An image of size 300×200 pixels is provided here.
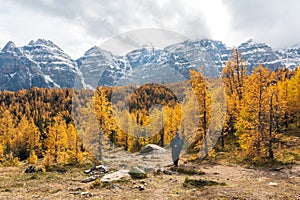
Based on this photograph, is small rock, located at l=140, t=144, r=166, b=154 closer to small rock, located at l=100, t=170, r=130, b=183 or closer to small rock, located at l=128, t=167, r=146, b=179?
small rock, located at l=128, t=167, r=146, b=179

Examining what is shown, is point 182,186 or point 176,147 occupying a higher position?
point 176,147

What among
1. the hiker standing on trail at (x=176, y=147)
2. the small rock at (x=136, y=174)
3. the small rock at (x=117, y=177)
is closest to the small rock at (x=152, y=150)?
the hiker standing on trail at (x=176, y=147)

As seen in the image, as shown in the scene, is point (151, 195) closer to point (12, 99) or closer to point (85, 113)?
point (85, 113)

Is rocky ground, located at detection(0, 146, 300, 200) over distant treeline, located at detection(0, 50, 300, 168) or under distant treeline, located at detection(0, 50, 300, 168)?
under

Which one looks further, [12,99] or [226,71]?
[12,99]

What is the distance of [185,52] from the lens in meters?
Answer: 22.0

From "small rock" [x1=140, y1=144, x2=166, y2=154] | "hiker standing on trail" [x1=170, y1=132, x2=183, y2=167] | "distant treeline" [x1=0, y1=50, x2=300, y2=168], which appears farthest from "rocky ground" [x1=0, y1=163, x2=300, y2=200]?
"small rock" [x1=140, y1=144, x2=166, y2=154]

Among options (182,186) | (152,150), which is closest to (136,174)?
(182,186)

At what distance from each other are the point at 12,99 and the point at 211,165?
182925 mm

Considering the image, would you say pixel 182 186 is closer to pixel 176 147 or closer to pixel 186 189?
pixel 186 189

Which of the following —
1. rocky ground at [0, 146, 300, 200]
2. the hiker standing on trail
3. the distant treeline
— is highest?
the distant treeline

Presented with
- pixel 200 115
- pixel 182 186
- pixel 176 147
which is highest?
pixel 200 115

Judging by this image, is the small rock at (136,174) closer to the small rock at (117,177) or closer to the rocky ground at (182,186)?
the rocky ground at (182,186)

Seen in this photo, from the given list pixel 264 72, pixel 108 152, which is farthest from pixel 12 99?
pixel 264 72
